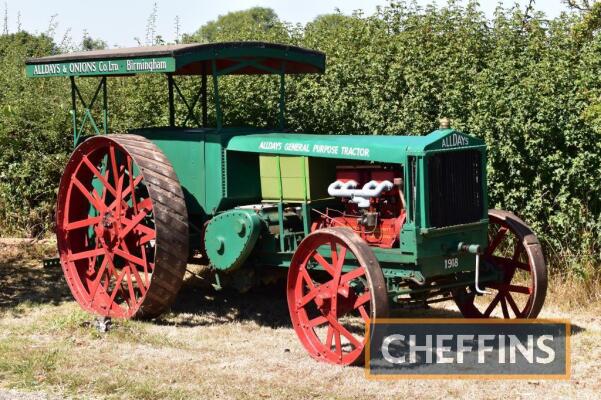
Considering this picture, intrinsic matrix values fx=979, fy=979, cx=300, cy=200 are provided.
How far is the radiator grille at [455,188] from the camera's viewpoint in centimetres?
739

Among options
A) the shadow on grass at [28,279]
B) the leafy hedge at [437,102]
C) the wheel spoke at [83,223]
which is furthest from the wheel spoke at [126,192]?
the leafy hedge at [437,102]

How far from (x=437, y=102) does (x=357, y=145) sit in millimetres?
2979

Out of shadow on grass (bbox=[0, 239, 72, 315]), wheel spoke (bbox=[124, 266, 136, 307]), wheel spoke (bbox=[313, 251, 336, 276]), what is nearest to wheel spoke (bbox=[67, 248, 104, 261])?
wheel spoke (bbox=[124, 266, 136, 307])

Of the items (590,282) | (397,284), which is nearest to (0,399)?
(397,284)

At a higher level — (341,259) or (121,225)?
(121,225)

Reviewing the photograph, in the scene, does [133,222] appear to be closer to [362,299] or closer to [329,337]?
[329,337]

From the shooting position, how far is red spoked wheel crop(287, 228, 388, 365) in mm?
6984

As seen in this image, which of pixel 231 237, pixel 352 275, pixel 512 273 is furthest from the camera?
pixel 512 273

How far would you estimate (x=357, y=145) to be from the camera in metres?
7.70

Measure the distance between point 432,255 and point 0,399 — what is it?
10.6 ft

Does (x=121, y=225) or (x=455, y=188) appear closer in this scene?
(x=455, y=188)

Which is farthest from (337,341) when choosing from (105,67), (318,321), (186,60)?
(105,67)

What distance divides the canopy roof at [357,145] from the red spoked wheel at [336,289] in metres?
0.68

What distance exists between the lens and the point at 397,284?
766 centimetres
